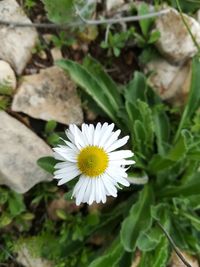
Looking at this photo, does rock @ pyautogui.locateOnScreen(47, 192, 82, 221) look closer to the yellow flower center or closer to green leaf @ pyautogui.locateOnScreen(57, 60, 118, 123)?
green leaf @ pyautogui.locateOnScreen(57, 60, 118, 123)

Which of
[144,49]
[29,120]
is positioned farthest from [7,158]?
[144,49]

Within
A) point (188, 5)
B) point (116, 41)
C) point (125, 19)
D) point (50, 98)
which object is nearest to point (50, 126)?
point (50, 98)

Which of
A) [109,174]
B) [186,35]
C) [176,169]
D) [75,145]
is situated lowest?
[176,169]

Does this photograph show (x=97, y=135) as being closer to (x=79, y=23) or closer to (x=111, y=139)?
(x=111, y=139)

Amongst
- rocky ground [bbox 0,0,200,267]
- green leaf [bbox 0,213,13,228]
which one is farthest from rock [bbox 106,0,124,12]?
green leaf [bbox 0,213,13,228]

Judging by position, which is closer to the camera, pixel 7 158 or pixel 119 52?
pixel 7 158

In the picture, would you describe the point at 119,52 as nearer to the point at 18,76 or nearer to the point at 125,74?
the point at 125,74
